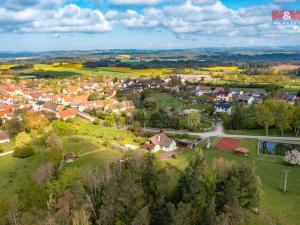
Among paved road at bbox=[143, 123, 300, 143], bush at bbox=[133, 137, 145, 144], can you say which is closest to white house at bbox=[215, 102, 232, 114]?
paved road at bbox=[143, 123, 300, 143]

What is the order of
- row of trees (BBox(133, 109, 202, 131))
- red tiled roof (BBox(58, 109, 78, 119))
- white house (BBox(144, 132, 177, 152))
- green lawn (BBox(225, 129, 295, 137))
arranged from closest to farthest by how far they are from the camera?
white house (BBox(144, 132, 177, 152)) < green lawn (BBox(225, 129, 295, 137)) < row of trees (BBox(133, 109, 202, 131)) < red tiled roof (BBox(58, 109, 78, 119))

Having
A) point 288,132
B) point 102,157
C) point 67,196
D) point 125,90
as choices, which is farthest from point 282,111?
point 125,90

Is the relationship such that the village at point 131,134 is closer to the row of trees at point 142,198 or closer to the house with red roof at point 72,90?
the row of trees at point 142,198

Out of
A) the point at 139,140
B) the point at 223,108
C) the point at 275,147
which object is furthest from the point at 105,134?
the point at 223,108

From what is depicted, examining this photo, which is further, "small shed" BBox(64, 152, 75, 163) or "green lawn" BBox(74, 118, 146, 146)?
"green lawn" BBox(74, 118, 146, 146)

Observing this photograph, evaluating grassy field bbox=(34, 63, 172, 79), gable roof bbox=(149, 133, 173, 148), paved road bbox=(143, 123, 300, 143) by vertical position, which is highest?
grassy field bbox=(34, 63, 172, 79)

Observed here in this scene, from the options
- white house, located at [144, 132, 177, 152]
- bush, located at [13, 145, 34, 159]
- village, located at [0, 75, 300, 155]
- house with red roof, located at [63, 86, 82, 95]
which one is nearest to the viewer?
bush, located at [13, 145, 34, 159]

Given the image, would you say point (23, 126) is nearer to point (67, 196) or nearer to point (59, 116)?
point (59, 116)

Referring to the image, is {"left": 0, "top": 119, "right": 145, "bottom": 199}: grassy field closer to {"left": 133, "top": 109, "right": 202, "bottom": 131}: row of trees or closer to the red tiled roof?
{"left": 133, "top": 109, "right": 202, "bottom": 131}: row of trees
